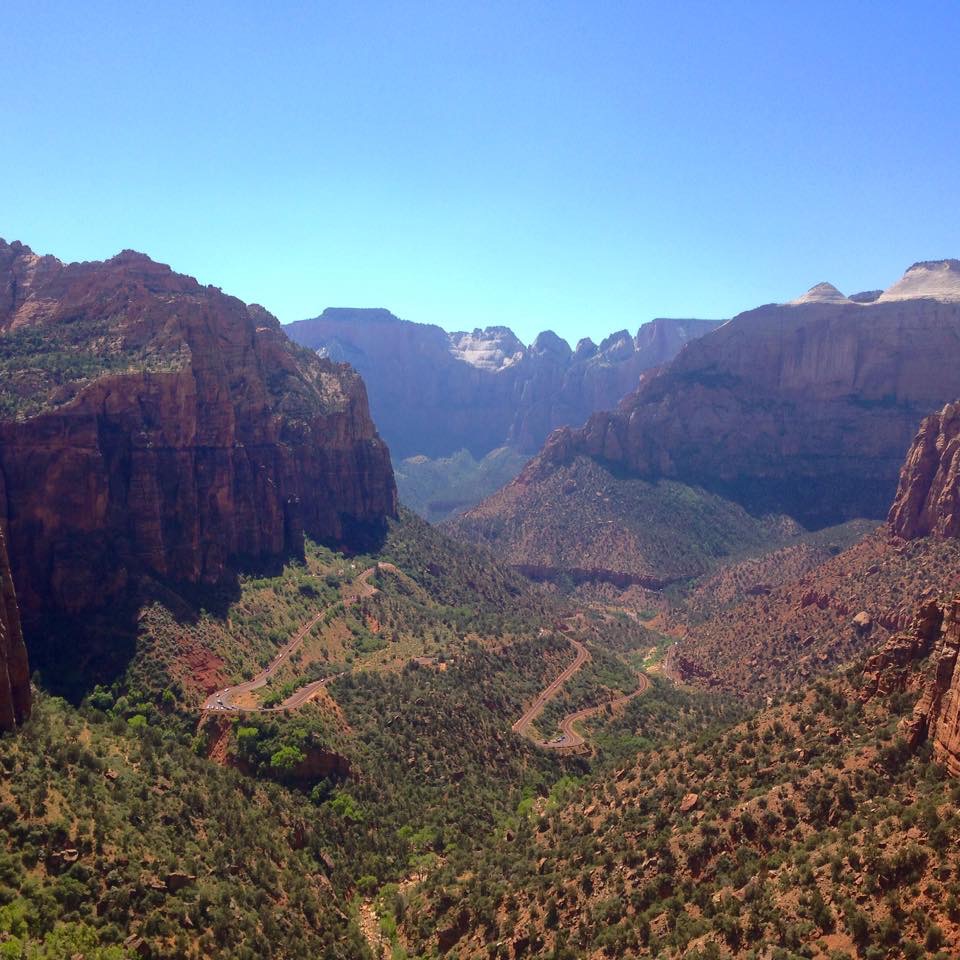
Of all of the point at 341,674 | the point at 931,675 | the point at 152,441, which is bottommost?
the point at 341,674

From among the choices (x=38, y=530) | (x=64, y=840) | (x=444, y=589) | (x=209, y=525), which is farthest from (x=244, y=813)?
(x=444, y=589)

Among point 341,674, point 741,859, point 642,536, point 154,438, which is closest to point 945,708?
point 741,859

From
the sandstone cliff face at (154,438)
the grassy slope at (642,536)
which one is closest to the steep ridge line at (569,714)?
the sandstone cliff face at (154,438)

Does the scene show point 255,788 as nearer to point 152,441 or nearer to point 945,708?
point 152,441

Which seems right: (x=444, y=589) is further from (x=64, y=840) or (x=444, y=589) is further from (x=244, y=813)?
(x=64, y=840)

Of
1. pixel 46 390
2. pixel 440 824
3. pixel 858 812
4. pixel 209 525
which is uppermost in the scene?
pixel 46 390
